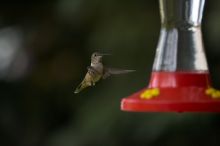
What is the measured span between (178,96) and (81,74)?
350 centimetres

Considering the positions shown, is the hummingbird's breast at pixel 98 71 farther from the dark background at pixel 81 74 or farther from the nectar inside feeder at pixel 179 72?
the dark background at pixel 81 74

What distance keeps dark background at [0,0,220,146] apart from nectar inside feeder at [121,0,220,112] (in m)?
1.80

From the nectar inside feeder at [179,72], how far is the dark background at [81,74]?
5.92ft

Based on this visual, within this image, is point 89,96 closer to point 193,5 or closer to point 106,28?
point 106,28

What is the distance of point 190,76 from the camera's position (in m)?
2.56

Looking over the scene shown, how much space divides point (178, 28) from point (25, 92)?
3.45 meters

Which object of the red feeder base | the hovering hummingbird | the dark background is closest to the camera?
the red feeder base

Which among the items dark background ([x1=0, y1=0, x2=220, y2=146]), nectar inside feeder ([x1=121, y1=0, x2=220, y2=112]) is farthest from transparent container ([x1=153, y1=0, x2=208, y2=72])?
dark background ([x1=0, y1=0, x2=220, y2=146])

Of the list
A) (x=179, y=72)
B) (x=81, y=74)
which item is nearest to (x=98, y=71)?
(x=179, y=72)

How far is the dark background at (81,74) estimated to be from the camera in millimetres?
4926

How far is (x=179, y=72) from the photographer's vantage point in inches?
103

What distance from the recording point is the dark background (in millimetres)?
4926

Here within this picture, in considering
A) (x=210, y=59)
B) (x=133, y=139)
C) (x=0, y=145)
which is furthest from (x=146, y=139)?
(x=0, y=145)

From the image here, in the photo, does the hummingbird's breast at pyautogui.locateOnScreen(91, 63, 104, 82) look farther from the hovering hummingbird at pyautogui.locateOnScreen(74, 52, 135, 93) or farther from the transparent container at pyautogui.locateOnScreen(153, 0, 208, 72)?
the transparent container at pyautogui.locateOnScreen(153, 0, 208, 72)
